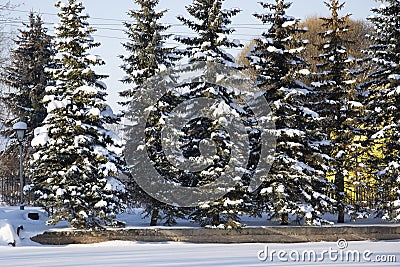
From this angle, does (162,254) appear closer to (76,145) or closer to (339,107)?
(76,145)

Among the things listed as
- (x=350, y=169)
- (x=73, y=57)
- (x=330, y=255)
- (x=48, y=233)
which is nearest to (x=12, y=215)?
(x=48, y=233)

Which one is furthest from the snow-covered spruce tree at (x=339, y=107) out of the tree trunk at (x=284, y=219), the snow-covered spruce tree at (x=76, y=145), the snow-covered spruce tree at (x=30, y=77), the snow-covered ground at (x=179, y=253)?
the snow-covered spruce tree at (x=30, y=77)

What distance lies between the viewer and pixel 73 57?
15.8 m

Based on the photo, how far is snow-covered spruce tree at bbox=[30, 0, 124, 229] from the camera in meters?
15.2

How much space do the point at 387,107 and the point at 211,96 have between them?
5968mm

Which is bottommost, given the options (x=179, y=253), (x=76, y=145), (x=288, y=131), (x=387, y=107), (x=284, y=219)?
(x=179, y=253)

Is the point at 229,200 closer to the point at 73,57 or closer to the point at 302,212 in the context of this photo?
the point at 302,212

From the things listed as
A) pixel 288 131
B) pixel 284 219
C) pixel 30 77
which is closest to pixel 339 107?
pixel 288 131

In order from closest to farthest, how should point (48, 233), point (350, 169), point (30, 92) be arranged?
point (48, 233) → point (350, 169) → point (30, 92)

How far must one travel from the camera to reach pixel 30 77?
22047 millimetres

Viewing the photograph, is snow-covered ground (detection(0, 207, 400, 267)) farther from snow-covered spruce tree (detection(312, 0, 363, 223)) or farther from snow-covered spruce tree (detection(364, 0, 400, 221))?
snow-covered spruce tree (detection(312, 0, 363, 223))

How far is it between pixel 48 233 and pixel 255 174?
21.9 feet

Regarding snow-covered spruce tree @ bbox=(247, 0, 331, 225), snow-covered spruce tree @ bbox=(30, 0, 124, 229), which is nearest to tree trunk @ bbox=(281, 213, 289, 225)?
snow-covered spruce tree @ bbox=(247, 0, 331, 225)

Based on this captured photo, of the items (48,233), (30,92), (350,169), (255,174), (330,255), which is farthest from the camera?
(30,92)
